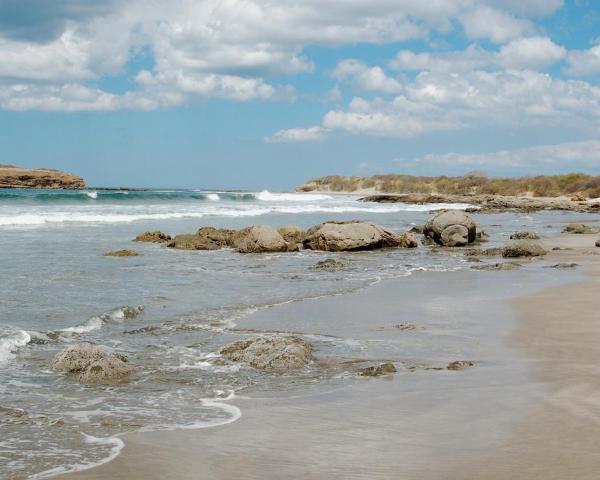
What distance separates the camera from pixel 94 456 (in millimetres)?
4668

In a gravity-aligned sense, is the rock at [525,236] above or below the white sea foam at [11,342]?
above

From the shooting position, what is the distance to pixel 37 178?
92188 mm

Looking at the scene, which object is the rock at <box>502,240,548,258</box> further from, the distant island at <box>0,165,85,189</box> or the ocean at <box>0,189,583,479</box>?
the distant island at <box>0,165,85,189</box>

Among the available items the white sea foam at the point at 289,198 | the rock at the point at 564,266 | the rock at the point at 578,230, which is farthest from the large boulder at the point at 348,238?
the white sea foam at the point at 289,198

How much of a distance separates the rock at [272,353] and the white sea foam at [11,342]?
2.29m

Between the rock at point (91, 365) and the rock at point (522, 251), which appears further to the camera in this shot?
the rock at point (522, 251)

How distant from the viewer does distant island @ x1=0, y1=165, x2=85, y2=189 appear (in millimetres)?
89562

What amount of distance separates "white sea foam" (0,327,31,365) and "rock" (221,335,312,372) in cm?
229

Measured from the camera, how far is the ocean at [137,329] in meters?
5.30

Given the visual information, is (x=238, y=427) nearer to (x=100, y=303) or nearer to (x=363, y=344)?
(x=363, y=344)

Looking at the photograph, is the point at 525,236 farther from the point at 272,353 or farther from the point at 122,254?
the point at 272,353

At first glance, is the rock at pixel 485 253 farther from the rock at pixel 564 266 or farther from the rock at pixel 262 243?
the rock at pixel 262 243

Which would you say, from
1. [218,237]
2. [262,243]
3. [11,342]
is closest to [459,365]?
[11,342]

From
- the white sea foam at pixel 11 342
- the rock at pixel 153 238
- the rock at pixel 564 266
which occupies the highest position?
the rock at pixel 153 238
